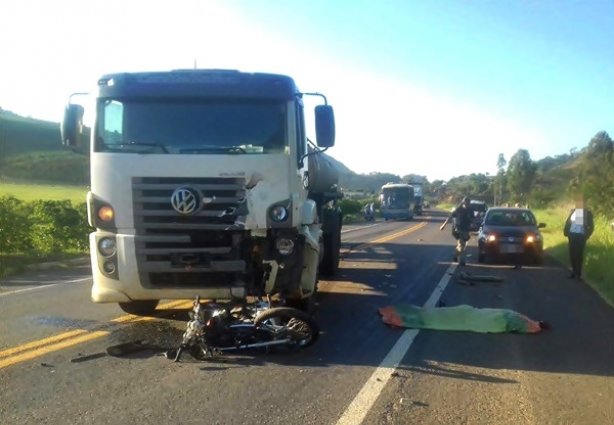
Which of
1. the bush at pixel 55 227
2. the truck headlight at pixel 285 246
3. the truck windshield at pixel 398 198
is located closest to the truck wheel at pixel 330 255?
the truck headlight at pixel 285 246

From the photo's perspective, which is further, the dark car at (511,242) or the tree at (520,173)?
the tree at (520,173)

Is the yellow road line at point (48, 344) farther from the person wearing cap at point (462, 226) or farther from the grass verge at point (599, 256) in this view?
the person wearing cap at point (462, 226)

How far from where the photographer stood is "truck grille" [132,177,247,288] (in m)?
7.40

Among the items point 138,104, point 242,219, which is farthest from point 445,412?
point 138,104

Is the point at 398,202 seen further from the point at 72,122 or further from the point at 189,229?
the point at 189,229

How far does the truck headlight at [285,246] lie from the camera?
7.69m

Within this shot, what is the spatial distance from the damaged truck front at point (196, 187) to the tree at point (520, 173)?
207 ft

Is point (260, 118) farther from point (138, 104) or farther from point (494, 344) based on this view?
point (494, 344)

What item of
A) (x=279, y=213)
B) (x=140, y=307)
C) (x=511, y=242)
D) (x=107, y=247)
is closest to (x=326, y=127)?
(x=279, y=213)

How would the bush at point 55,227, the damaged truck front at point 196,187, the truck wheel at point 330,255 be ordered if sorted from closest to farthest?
the damaged truck front at point 196,187
the truck wheel at point 330,255
the bush at point 55,227

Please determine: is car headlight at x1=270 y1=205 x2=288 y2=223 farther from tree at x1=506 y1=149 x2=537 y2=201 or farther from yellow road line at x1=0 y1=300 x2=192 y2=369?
tree at x1=506 y1=149 x2=537 y2=201

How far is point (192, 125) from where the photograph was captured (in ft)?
25.5

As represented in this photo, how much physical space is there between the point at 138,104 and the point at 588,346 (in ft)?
19.2

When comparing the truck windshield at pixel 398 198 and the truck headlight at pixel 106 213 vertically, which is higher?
the truck headlight at pixel 106 213
